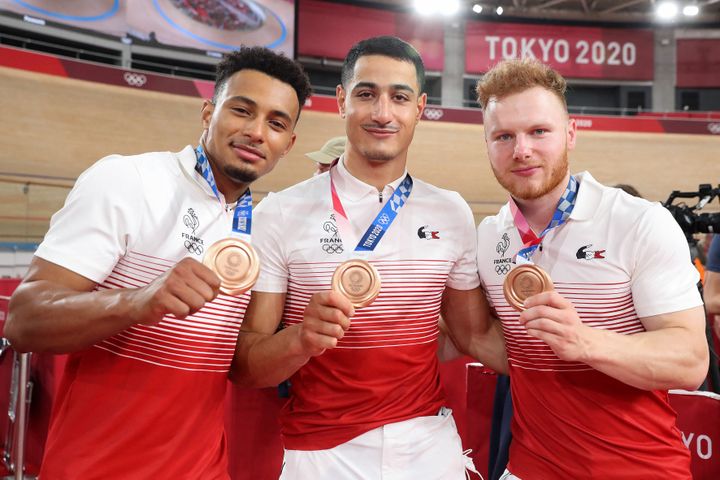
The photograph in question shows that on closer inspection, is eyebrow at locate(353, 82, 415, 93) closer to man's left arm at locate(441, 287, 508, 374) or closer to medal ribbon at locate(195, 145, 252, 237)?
medal ribbon at locate(195, 145, 252, 237)

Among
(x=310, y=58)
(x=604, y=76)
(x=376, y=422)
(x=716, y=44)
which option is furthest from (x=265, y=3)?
(x=376, y=422)

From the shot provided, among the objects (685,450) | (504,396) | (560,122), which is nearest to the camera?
(685,450)

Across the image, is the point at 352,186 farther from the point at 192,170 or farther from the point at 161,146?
the point at 161,146

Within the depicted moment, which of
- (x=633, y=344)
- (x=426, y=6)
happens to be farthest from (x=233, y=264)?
(x=426, y=6)

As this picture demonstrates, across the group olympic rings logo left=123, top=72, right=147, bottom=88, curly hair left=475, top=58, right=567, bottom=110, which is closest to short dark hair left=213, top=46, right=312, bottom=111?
curly hair left=475, top=58, right=567, bottom=110

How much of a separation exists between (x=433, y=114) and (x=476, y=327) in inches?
573

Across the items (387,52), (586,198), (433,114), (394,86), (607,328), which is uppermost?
(433,114)

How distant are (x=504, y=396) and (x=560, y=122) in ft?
4.05

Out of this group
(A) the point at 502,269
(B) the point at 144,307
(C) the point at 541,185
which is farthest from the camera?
(A) the point at 502,269

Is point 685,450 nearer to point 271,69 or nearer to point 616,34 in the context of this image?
point 271,69

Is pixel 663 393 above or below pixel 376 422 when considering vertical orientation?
above

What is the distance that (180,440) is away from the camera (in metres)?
1.85

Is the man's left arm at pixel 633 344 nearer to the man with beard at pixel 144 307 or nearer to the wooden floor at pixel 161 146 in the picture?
the man with beard at pixel 144 307

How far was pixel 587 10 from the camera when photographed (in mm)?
20078
